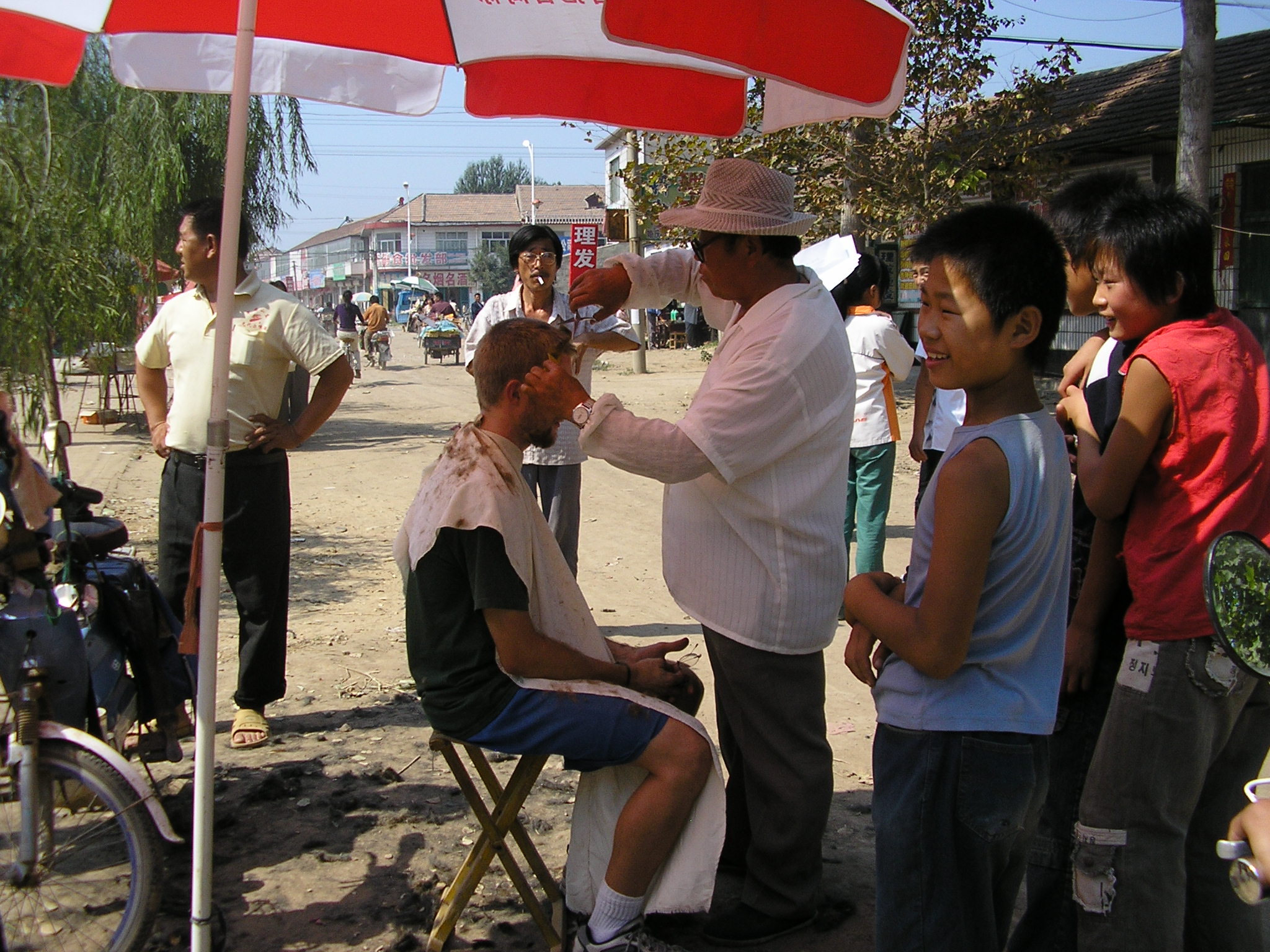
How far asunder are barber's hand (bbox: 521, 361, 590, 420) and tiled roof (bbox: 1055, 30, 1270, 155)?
12.5 meters

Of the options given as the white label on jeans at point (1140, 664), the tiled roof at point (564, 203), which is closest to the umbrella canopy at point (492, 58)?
the white label on jeans at point (1140, 664)

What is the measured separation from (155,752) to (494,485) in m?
1.61

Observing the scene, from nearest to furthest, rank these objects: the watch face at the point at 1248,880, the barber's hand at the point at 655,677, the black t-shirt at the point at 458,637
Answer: the watch face at the point at 1248,880 → the black t-shirt at the point at 458,637 → the barber's hand at the point at 655,677

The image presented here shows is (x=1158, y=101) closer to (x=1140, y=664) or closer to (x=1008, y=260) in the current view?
(x=1140, y=664)

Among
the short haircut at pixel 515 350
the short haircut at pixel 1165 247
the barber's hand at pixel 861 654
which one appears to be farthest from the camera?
the short haircut at pixel 515 350

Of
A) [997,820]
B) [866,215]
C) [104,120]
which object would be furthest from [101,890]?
[104,120]

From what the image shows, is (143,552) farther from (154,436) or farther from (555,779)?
(555,779)

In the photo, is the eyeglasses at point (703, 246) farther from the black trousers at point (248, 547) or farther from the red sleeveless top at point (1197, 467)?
the black trousers at point (248, 547)

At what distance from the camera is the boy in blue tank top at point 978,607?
1910 millimetres

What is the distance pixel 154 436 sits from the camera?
4.32 metres

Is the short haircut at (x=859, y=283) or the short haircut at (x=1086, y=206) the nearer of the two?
the short haircut at (x=1086, y=206)

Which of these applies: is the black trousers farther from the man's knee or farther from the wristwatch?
the man's knee

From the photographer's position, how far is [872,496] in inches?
239

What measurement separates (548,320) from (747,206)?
2.54 m
